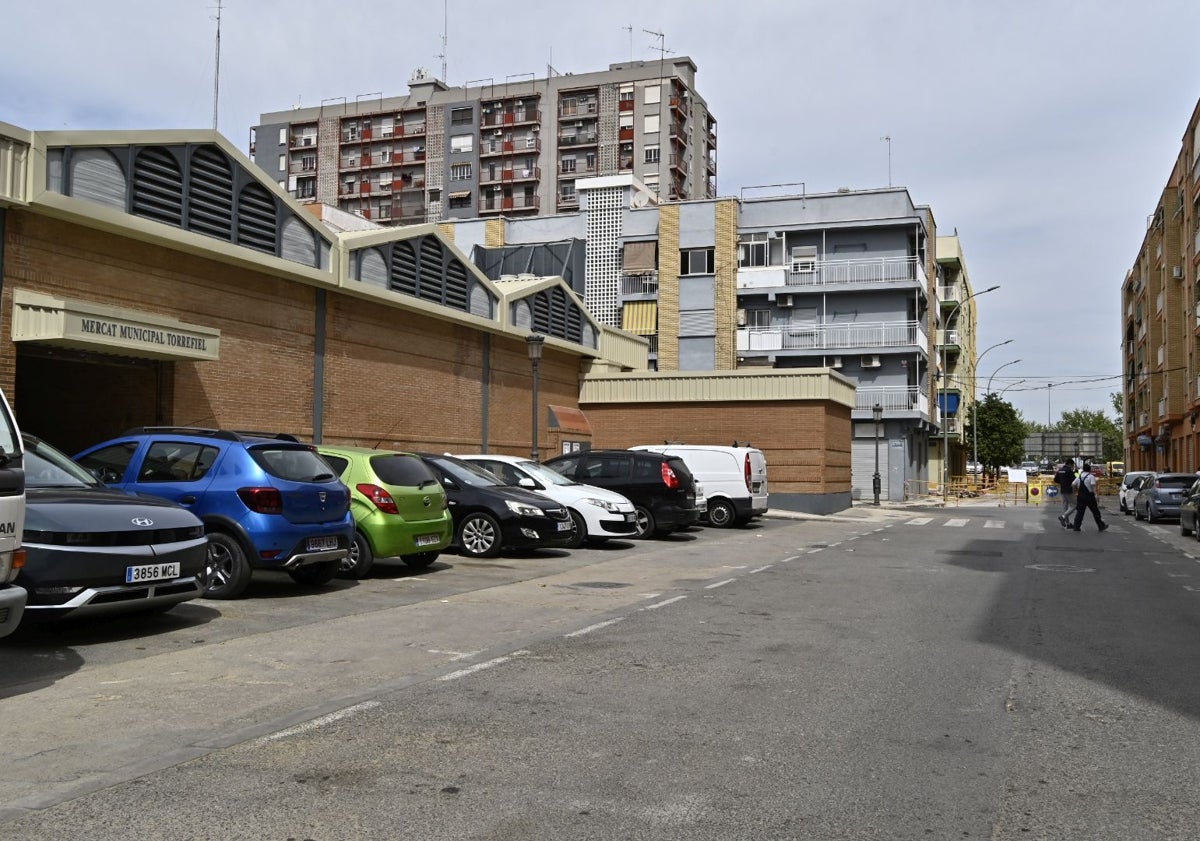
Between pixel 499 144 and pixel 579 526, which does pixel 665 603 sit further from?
pixel 499 144

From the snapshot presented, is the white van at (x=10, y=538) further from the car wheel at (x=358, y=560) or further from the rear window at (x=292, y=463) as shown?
the car wheel at (x=358, y=560)

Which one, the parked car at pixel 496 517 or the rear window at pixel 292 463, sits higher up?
the rear window at pixel 292 463

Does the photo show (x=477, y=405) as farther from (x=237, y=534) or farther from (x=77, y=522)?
(x=77, y=522)

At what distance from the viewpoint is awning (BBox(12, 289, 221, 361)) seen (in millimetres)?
14031

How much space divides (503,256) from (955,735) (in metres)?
44.5

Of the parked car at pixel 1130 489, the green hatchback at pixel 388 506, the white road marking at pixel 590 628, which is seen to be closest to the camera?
the white road marking at pixel 590 628

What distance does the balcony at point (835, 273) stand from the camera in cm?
4819

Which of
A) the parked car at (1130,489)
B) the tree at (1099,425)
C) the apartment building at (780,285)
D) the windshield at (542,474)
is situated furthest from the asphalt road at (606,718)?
the tree at (1099,425)

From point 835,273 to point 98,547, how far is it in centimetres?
4462

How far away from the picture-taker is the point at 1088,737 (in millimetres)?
5680

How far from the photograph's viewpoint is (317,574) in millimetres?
11672

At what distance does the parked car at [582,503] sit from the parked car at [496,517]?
5.45 feet

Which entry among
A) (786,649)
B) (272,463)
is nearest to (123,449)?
(272,463)

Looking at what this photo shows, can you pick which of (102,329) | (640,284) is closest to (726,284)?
(640,284)
